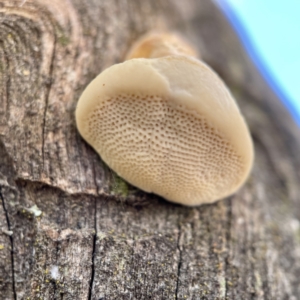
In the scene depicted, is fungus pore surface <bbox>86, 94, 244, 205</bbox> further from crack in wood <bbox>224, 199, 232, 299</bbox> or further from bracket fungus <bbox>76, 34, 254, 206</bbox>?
crack in wood <bbox>224, 199, 232, 299</bbox>

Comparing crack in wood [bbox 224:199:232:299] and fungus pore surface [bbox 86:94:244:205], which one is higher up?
fungus pore surface [bbox 86:94:244:205]

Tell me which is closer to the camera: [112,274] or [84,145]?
[112,274]

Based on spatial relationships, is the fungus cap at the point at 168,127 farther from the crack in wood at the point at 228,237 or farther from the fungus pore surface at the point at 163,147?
the crack in wood at the point at 228,237

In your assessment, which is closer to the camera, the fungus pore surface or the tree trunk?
the tree trunk

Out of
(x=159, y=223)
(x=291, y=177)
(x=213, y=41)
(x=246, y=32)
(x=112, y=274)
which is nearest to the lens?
(x=112, y=274)

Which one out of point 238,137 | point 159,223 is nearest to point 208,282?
point 159,223

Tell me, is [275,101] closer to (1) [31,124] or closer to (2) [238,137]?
(2) [238,137]

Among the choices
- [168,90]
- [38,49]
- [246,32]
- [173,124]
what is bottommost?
[246,32]

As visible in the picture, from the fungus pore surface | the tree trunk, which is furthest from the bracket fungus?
the tree trunk
